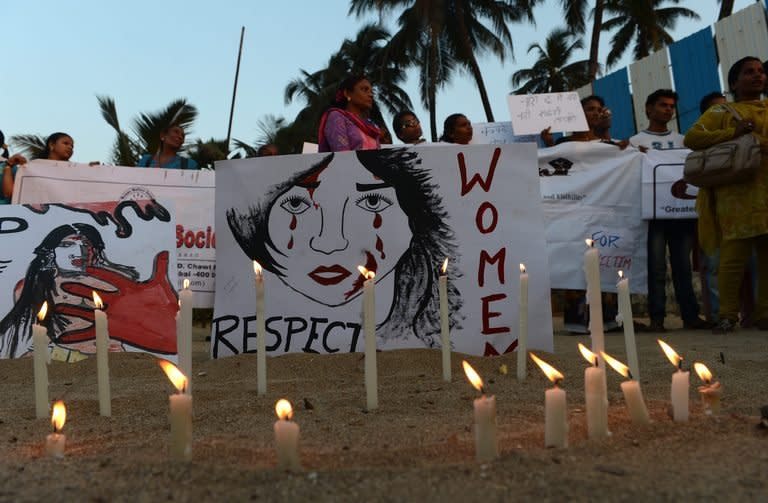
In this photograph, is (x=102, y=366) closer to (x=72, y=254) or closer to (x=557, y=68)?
(x=72, y=254)

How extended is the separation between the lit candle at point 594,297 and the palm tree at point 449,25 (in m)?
23.2

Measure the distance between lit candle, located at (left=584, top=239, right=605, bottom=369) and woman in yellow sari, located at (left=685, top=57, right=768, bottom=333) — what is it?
310 cm

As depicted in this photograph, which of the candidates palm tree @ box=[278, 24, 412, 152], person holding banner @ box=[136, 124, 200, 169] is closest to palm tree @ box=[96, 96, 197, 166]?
person holding banner @ box=[136, 124, 200, 169]

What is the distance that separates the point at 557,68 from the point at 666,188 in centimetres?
3053

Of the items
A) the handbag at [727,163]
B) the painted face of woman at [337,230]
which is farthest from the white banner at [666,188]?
the painted face of woman at [337,230]

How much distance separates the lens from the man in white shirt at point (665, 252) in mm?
6117

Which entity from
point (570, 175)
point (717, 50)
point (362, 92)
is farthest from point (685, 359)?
point (717, 50)

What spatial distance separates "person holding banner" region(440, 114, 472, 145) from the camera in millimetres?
6418

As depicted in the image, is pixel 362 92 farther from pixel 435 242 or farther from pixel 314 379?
pixel 314 379

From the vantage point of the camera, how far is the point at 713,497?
1.57m

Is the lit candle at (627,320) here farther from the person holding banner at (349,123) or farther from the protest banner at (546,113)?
the protest banner at (546,113)

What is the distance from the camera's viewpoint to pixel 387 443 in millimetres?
2262

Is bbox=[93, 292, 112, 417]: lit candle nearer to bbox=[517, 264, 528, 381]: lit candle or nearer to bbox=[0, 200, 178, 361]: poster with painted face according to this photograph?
bbox=[0, 200, 178, 361]: poster with painted face

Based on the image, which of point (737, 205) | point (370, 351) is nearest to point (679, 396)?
A: point (370, 351)
